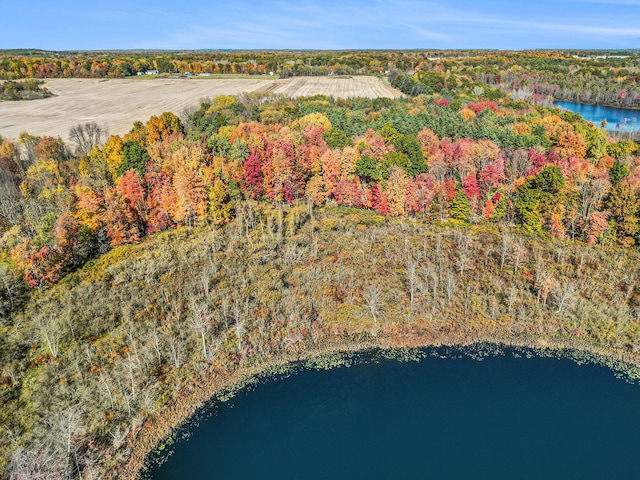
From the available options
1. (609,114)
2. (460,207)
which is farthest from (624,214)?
(609,114)

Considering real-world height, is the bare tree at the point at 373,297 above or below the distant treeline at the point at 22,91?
below

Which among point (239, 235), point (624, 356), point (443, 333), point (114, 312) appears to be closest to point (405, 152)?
point (239, 235)

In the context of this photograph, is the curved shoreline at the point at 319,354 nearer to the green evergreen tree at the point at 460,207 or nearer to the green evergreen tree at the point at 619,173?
the green evergreen tree at the point at 460,207

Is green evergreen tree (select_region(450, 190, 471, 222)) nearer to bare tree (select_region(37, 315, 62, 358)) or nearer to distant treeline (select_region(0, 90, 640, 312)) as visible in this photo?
distant treeline (select_region(0, 90, 640, 312))

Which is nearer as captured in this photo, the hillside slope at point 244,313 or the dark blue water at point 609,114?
the hillside slope at point 244,313

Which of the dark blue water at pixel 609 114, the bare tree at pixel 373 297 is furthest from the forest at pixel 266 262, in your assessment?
the dark blue water at pixel 609 114

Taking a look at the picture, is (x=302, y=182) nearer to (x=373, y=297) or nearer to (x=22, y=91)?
(x=373, y=297)

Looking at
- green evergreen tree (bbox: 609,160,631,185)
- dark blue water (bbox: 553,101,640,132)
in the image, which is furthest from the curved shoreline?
dark blue water (bbox: 553,101,640,132)
